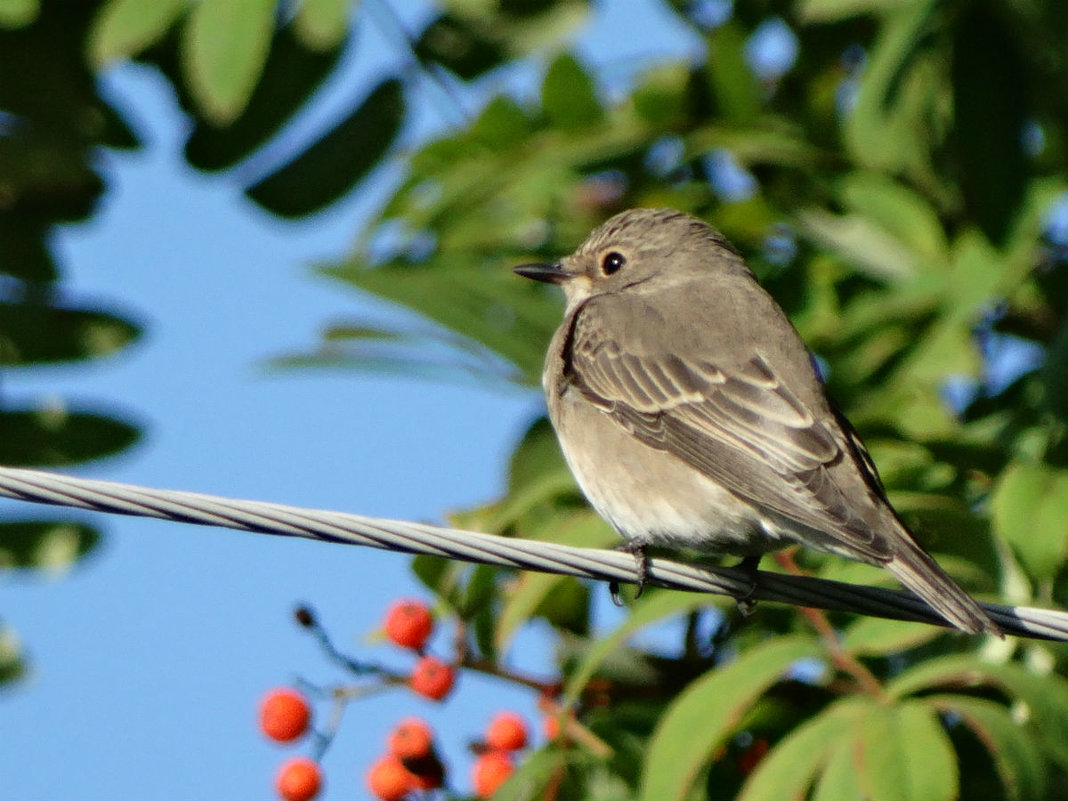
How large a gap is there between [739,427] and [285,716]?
61.4 inches

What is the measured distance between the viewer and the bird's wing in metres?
4.17

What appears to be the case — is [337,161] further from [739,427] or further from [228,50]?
[739,427]

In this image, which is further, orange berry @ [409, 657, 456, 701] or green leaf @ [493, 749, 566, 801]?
orange berry @ [409, 657, 456, 701]

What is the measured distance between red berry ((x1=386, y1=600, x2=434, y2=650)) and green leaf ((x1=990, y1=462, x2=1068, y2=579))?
5.07 feet

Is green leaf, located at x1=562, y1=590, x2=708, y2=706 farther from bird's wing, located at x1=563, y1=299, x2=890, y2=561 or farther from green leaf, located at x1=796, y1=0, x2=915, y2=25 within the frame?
green leaf, located at x1=796, y1=0, x2=915, y2=25

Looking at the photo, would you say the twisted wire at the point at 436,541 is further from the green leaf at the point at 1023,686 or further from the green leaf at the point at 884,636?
the green leaf at the point at 884,636

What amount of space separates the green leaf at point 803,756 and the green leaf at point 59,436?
2.49 metres

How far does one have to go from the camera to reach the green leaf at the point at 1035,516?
391cm

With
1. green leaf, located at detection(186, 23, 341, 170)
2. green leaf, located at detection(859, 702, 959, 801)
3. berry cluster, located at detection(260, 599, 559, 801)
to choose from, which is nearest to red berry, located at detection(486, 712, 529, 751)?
berry cluster, located at detection(260, 599, 559, 801)

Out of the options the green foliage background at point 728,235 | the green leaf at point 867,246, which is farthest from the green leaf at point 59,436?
the green leaf at point 867,246

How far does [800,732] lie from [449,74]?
285 centimetres

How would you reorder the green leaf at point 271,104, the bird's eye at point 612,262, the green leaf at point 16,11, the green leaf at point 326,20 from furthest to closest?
the bird's eye at point 612,262 < the green leaf at point 271,104 < the green leaf at point 326,20 < the green leaf at point 16,11

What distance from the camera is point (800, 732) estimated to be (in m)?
3.74

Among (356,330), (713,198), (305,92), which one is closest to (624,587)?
(356,330)
